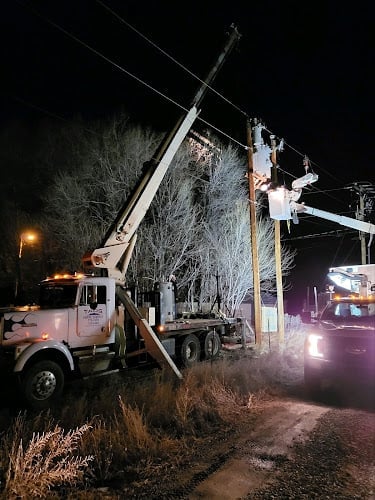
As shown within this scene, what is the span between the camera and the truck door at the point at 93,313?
9.38 m

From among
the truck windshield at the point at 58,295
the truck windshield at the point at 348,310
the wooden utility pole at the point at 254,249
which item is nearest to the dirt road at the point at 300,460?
the truck windshield at the point at 348,310

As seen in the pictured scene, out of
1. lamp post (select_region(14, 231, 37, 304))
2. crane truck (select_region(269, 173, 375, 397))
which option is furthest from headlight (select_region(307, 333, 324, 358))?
lamp post (select_region(14, 231, 37, 304))

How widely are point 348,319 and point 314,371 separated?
1357 millimetres

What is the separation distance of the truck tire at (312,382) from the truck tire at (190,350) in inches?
192

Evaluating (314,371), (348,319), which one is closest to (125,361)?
(314,371)

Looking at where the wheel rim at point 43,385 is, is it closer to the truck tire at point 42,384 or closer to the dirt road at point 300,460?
the truck tire at point 42,384

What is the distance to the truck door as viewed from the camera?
369 inches

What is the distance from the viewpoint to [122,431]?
5.22m

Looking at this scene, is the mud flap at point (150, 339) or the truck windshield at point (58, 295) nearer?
the truck windshield at point (58, 295)

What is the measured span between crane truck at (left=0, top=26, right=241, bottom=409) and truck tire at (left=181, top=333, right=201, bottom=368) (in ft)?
0.10

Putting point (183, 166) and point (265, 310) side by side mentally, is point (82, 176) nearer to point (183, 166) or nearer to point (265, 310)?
point (183, 166)

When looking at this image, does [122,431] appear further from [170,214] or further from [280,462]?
[170,214]


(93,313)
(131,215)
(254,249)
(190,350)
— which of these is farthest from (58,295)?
(254,249)

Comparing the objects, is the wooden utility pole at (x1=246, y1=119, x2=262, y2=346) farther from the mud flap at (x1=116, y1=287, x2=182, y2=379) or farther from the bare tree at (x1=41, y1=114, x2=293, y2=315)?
the bare tree at (x1=41, y1=114, x2=293, y2=315)
